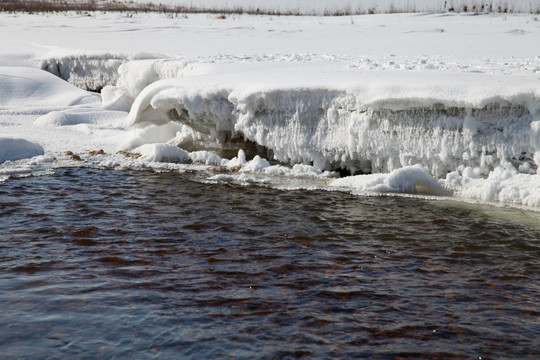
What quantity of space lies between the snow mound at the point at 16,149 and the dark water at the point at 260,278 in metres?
2.12

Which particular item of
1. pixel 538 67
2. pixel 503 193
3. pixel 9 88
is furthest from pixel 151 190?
pixel 9 88

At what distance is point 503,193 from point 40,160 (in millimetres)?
6494

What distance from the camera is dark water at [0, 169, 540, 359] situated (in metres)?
3.70

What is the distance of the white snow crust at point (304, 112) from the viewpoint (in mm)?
6840

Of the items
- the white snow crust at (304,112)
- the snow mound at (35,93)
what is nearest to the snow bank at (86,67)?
the white snow crust at (304,112)

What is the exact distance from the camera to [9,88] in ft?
41.7

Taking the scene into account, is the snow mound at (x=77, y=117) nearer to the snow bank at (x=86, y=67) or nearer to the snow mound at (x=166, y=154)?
the snow bank at (x=86, y=67)

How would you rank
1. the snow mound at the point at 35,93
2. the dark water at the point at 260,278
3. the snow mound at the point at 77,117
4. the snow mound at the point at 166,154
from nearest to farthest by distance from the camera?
the dark water at the point at 260,278
the snow mound at the point at 166,154
the snow mound at the point at 77,117
the snow mound at the point at 35,93

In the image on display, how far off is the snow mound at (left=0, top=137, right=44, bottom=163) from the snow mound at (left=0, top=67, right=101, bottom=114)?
3.05 metres

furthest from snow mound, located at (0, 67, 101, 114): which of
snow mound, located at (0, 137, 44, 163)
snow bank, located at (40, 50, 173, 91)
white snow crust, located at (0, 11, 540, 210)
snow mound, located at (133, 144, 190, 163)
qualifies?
snow mound, located at (133, 144, 190, 163)

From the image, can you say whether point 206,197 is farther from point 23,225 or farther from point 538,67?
point 538,67

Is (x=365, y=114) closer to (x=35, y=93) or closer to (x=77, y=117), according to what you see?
(x=77, y=117)

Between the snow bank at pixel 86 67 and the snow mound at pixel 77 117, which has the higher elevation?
the snow bank at pixel 86 67

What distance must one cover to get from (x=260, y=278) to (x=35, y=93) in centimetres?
986
